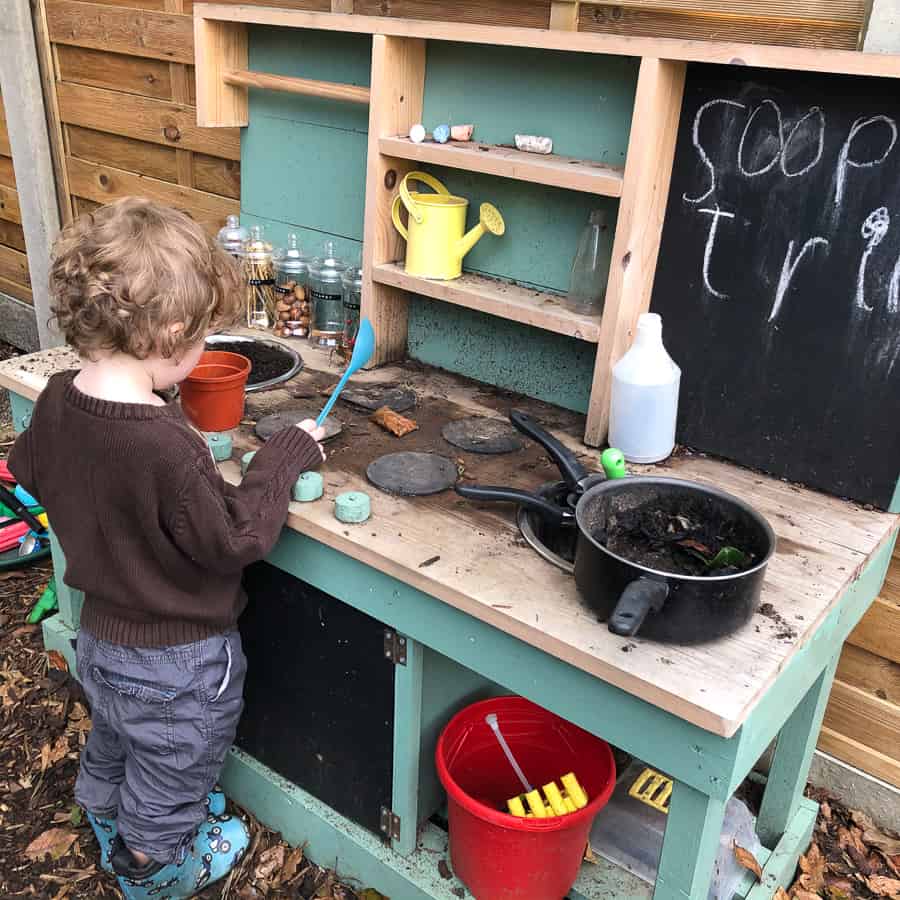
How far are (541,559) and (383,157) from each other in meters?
1.02

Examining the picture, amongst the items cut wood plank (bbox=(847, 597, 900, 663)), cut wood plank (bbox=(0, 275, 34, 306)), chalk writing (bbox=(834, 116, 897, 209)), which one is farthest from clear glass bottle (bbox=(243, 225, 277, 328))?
cut wood plank (bbox=(0, 275, 34, 306))

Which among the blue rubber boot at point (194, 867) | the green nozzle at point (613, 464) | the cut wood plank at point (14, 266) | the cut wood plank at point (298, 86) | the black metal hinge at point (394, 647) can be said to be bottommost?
the blue rubber boot at point (194, 867)

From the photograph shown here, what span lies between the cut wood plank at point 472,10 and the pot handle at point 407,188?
40 centimetres

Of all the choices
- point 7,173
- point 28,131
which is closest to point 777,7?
point 28,131

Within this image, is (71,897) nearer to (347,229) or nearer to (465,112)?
(347,229)

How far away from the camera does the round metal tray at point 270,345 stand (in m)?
2.11

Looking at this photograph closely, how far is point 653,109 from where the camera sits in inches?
63.2

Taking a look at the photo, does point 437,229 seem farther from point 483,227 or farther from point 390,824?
point 390,824

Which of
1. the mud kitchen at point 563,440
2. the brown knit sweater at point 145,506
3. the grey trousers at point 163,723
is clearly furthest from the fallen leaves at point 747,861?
the brown knit sweater at point 145,506

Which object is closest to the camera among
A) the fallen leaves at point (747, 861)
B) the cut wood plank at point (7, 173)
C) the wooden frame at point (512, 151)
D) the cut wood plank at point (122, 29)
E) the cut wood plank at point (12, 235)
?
the wooden frame at point (512, 151)

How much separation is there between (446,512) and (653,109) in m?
0.79

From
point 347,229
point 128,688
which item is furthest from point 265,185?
point 128,688

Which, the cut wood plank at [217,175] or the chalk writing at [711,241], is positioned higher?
the chalk writing at [711,241]

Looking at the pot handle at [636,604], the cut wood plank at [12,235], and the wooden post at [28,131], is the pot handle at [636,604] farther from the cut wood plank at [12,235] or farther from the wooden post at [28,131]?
the cut wood plank at [12,235]
